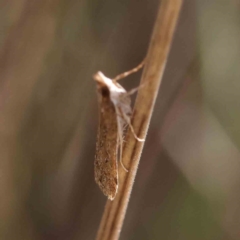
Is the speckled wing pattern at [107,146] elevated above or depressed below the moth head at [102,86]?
below

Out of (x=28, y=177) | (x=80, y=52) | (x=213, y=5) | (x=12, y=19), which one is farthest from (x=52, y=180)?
(x=213, y=5)

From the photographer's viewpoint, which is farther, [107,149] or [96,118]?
[96,118]

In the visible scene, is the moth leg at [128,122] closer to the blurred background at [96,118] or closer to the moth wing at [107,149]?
the moth wing at [107,149]

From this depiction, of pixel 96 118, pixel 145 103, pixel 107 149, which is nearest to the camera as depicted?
pixel 145 103

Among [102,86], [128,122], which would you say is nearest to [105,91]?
[102,86]

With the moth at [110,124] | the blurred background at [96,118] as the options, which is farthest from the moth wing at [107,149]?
the blurred background at [96,118]

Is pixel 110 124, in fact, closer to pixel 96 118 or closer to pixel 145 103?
pixel 145 103
